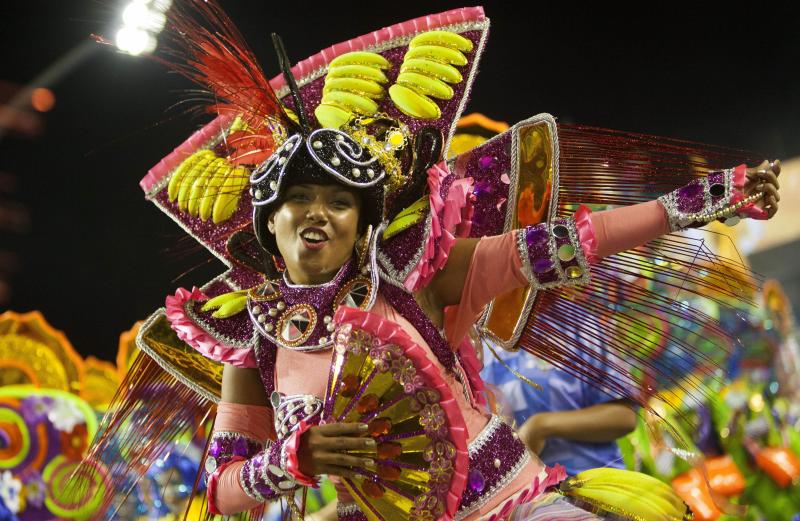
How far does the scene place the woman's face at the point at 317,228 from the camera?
53.6 inches

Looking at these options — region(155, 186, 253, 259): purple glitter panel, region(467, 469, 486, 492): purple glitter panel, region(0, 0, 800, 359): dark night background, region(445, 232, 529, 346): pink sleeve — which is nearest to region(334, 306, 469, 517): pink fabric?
region(467, 469, 486, 492): purple glitter panel

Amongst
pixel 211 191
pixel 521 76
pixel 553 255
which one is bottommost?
pixel 211 191

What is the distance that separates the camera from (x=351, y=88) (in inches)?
62.1

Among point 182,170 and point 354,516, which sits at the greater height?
point 182,170

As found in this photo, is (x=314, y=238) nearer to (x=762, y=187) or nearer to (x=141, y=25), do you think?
(x=141, y=25)

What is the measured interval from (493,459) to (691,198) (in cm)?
49

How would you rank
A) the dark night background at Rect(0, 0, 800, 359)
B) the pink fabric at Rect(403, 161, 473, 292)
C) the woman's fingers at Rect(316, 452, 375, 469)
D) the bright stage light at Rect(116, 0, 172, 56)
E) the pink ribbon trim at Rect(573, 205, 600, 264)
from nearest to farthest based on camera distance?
1. the woman's fingers at Rect(316, 452, 375, 469)
2. the pink ribbon trim at Rect(573, 205, 600, 264)
3. the pink fabric at Rect(403, 161, 473, 292)
4. the bright stage light at Rect(116, 0, 172, 56)
5. the dark night background at Rect(0, 0, 800, 359)


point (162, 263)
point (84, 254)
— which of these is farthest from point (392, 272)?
point (84, 254)

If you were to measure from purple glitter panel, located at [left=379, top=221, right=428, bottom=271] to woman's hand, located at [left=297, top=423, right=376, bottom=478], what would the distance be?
31cm

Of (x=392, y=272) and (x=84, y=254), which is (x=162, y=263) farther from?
(x=392, y=272)

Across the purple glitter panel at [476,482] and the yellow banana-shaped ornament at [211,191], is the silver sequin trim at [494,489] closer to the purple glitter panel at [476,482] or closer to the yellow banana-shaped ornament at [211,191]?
the purple glitter panel at [476,482]

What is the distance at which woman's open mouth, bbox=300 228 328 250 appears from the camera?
1.36m

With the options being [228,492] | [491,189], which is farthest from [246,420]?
[491,189]

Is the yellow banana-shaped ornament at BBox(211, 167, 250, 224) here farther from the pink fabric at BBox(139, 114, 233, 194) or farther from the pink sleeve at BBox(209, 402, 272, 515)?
the pink sleeve at BBox(209, 402, 272, 515)
